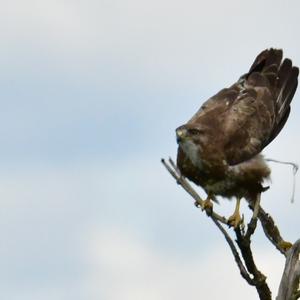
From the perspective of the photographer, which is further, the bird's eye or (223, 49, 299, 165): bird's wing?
(223, 49, 299, 165): bird's wing

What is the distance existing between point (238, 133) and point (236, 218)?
1.62 m

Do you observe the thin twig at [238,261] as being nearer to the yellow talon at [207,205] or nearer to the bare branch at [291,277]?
the bare branch at [291,277]

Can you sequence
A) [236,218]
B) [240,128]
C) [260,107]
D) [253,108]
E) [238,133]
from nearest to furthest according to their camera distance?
[236,218]
[238,133]
[240,128]
[253,108]
[260,107]

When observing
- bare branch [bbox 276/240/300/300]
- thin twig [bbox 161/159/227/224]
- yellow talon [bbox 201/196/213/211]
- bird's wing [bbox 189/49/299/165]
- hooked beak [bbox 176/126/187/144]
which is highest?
bird's wing [bbox 189/49/299/165]

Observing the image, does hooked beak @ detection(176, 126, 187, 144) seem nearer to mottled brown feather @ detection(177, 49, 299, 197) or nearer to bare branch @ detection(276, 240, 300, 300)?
mottled brown feather @ detection(177, 49, 299, 197)

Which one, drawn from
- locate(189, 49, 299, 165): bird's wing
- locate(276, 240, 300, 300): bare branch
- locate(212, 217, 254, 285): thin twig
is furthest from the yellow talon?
locate(276, 240, 300, 300): bare branch

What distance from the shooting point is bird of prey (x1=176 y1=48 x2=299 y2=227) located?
46.2 ft

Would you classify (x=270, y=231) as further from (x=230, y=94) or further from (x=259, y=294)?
(x=230, y=94)

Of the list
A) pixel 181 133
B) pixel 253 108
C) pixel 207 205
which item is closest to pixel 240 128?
pixel 253 108

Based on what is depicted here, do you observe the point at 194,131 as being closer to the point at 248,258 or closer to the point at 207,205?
the point at 207,205

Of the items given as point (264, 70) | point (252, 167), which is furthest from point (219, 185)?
point (264, 70)

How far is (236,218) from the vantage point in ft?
44.7

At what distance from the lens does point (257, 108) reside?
1542cm

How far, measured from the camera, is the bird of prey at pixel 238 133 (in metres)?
14.1
